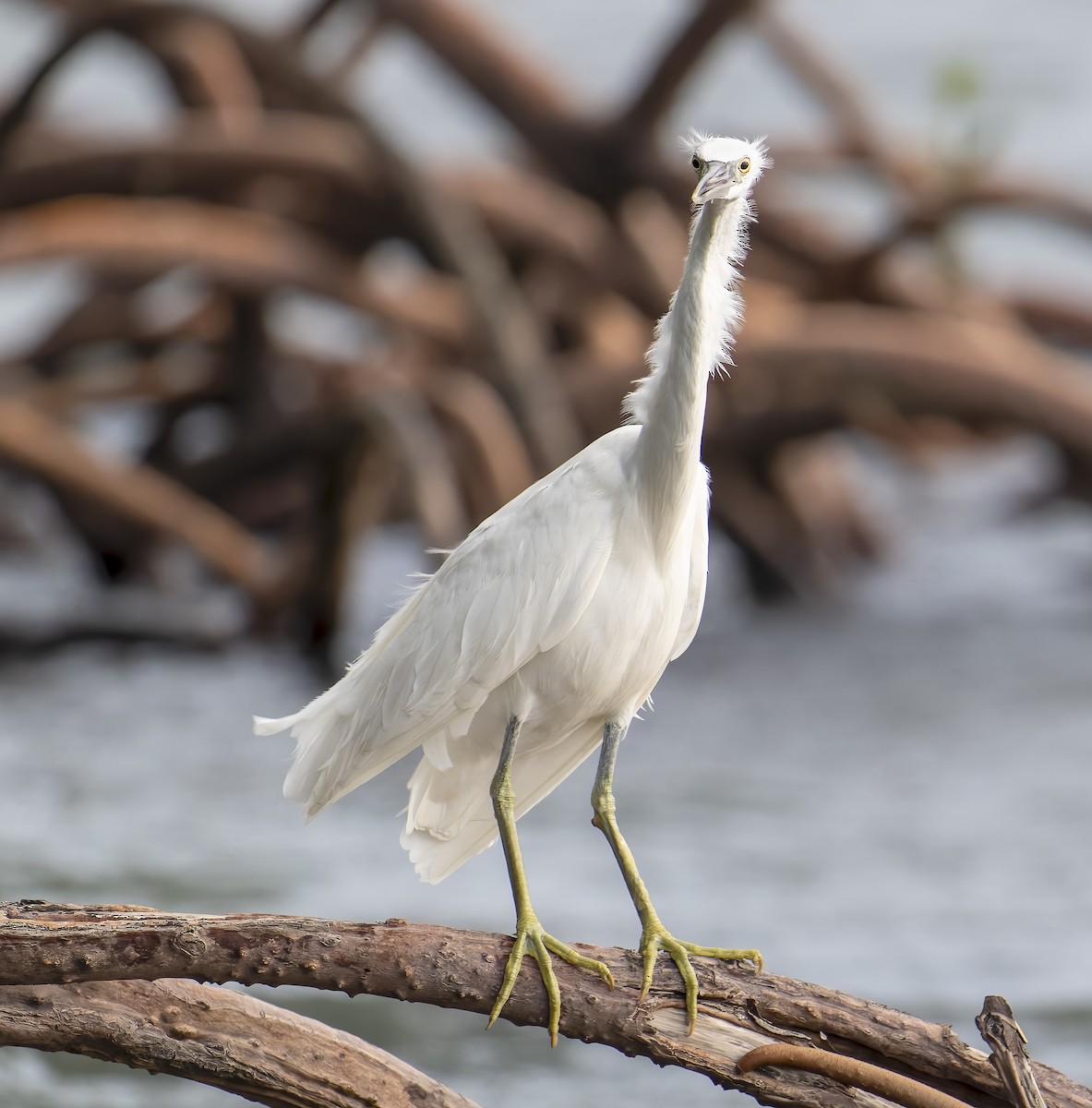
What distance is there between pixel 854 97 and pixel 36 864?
5.52 meters

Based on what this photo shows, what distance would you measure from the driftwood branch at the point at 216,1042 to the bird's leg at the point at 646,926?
308 millimetres

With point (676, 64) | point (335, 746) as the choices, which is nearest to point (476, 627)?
point (335, 746)

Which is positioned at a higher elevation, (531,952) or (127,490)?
(127,490)

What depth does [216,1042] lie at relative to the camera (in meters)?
2.16

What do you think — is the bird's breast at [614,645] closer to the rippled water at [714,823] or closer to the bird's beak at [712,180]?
the bird's beak at [712,180]

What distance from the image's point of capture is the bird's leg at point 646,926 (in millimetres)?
2240

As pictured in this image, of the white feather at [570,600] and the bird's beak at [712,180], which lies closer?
→ the bird's beak at [712,180]

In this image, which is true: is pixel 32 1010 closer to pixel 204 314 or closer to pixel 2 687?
pixel 2 687

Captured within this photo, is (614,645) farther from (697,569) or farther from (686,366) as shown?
(686,366)

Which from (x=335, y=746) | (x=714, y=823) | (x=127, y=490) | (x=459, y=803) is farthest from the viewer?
(x=127, y=490)

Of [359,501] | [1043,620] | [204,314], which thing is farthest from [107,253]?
[1043,620]

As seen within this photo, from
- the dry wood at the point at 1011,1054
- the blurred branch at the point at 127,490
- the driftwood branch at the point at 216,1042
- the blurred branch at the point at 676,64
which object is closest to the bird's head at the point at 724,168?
the dry wood at the point at 1011,1054

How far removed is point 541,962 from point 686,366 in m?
0.82

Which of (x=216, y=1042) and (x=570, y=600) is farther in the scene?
(x=570, y=600)
